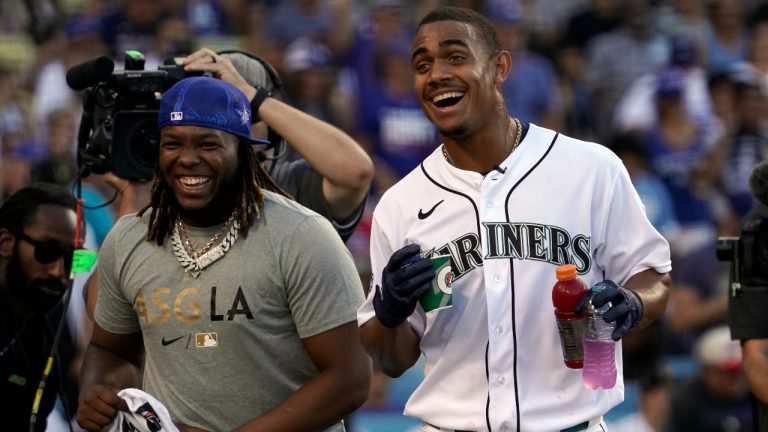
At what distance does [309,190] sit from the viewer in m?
4.80

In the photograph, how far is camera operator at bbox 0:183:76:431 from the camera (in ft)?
16.4

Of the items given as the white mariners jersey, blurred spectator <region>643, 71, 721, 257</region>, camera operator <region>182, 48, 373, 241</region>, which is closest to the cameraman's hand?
camera operator <region>182, 48, 373, 241</region>

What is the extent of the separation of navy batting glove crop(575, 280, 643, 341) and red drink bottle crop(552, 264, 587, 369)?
3cm

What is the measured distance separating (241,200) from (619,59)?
6752mm

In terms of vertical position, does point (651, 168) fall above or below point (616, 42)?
below

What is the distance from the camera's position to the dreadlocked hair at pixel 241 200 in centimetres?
402

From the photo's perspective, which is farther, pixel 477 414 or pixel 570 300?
pixel 477 414

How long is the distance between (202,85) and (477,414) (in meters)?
1.25

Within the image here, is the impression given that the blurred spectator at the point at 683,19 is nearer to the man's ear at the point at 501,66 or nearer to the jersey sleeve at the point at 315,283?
the man's ear at the point at 501,66

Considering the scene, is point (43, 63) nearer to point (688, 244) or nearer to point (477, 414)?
point (688, 244)

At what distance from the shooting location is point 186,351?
12.9ft

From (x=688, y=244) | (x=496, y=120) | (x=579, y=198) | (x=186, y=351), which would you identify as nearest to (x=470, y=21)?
(x=496, y=120)

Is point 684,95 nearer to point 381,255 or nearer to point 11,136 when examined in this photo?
point 11,136

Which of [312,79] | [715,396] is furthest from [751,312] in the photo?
[312,79]
